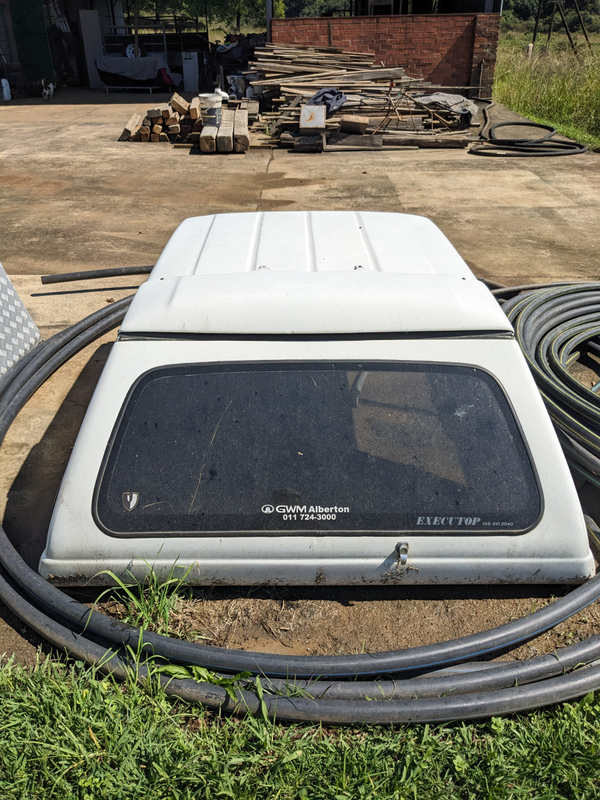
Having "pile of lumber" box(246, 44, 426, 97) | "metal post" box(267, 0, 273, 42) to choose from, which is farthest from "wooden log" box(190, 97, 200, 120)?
"metal post" box(267, 0, 273, 42)

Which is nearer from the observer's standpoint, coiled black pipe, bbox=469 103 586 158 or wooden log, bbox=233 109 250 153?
coiled black pipe, bbox=469 103 586 158

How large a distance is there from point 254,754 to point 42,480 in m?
A: 2.25

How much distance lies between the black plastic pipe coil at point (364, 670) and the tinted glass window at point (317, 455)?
1.38ft

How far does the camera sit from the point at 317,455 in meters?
2.50

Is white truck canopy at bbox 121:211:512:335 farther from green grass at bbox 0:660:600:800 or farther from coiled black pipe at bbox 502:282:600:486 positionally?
green grass at bbox 0:660:600:800

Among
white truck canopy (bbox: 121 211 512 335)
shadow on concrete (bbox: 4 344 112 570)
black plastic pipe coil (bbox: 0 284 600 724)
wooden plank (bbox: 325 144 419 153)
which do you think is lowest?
shadow on concrete (bbox: 4 344 112 570)

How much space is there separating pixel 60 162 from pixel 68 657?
1186cm

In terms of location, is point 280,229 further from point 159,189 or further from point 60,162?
point 60,162

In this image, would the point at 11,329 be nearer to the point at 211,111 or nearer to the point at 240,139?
the point at 240,139

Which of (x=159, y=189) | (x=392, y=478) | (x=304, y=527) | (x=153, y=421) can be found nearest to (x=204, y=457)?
(x=153, y=421)

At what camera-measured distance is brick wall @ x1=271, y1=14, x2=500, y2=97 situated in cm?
1695

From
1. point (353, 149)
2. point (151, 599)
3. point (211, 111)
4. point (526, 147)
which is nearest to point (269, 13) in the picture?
point (211, 111)

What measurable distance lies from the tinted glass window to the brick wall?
17.5 metres

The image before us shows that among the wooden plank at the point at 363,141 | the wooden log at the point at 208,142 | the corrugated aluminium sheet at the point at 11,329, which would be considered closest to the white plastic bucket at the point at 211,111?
the wooden log at the point at 208,142
